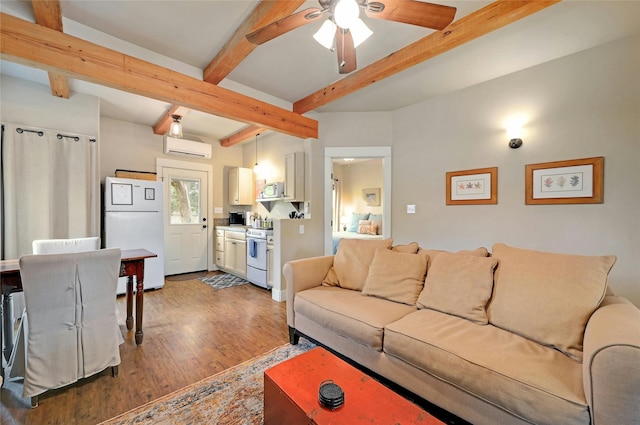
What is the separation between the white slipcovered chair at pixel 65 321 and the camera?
156cm

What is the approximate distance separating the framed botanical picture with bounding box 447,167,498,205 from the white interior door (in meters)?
4.28

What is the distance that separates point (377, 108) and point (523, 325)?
3.07 m

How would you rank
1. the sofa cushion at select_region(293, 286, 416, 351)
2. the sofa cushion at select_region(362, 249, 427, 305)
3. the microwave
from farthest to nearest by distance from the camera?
the microwave → the sofa cushion at select_region(362, 249, 427, 305) → the sofa cushion at select_region(293, 286, 416, 351)

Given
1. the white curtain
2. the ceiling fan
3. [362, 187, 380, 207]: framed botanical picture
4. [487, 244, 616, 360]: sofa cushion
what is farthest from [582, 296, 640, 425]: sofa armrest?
[362, 187, 380, 207]: framed botanical picture

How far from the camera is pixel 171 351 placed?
7.28 ft

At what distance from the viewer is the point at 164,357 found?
6.98 feet

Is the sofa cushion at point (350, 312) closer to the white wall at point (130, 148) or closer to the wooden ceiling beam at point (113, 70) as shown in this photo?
the wooden ceiling beam at point (113, 70)

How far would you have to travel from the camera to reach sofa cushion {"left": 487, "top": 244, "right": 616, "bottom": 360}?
1.32 metres

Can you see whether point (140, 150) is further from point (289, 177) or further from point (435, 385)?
point (435, 385)

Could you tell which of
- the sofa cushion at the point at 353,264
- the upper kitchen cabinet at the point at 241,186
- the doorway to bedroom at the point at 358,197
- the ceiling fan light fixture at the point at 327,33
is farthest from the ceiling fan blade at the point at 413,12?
the upper kitchen cabinet at the point at 241,186

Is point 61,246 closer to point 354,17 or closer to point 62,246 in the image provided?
point 62,246

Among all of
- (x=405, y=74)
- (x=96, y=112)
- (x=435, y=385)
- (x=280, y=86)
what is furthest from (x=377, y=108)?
(x=96, y=112)

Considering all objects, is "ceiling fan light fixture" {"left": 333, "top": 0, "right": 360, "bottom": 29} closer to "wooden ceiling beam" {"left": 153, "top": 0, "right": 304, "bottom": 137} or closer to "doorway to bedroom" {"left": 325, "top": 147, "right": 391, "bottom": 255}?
"wooden ceiling beam" {"left": 153, "top": 0, "right": 304, "bottom": 137}

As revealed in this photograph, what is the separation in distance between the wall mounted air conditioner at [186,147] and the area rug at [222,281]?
88.2 inches
